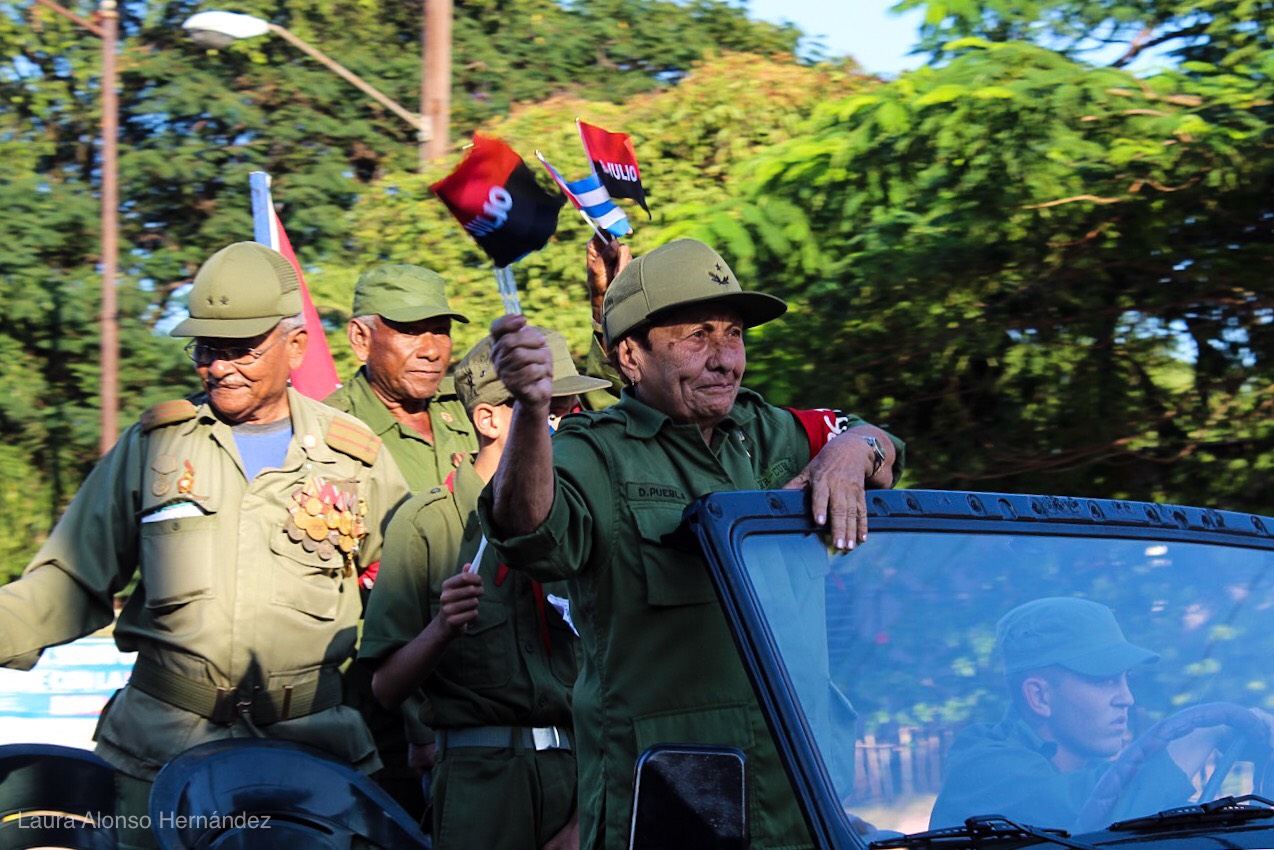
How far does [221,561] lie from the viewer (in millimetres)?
4227

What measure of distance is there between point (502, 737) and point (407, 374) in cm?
195

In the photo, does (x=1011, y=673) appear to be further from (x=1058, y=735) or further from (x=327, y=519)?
(x=327, y=519)

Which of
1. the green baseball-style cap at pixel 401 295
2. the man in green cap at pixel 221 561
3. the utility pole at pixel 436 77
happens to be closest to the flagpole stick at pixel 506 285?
the man in green cap at pixel 221 561

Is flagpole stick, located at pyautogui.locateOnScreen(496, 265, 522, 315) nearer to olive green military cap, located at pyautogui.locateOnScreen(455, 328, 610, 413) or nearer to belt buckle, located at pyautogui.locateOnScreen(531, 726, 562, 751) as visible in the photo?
olive green military cap, located at pyautogui.locateOnScreen(455, 328, 610, 413)

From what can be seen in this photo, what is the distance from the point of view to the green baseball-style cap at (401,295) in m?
5.66

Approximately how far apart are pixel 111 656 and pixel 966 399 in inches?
183

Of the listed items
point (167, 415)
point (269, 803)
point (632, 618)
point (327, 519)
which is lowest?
point (269, 803)

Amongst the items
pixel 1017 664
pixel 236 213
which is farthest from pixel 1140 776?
pixel 236 213

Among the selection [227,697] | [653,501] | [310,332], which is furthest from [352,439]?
[310,332]

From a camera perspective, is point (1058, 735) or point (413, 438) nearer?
point (1058, 735)

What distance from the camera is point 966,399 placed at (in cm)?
713

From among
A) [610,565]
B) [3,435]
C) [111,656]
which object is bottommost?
[3,435]

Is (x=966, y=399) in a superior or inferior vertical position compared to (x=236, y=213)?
superior

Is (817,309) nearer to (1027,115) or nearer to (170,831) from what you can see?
(1027,115)
